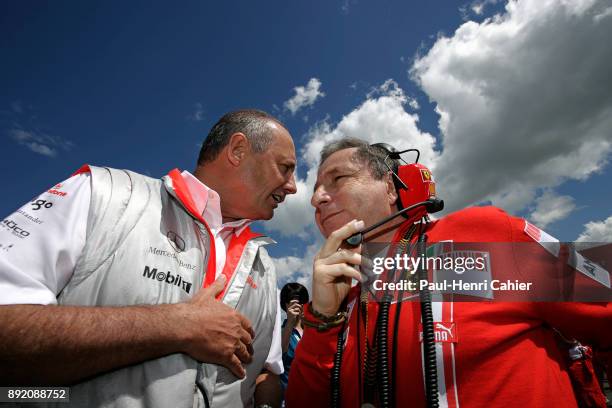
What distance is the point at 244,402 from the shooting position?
2131mm

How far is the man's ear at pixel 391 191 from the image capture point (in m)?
2.82

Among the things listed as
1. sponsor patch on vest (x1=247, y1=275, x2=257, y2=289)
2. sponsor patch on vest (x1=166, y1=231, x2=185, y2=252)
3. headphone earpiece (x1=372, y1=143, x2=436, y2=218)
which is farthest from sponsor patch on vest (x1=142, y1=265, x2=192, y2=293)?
headphone earpiece (x1=372, y1=143, x2=436, y2=218)

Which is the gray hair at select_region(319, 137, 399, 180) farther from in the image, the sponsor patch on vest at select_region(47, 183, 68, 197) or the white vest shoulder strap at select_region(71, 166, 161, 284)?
the sponsor patch on vest at select_region(47, 183, 68, 197)

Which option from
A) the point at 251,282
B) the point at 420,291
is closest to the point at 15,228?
the point at 251,282

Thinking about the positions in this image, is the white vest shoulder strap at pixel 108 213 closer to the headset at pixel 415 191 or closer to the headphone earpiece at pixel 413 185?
the headset at pixel 415 191

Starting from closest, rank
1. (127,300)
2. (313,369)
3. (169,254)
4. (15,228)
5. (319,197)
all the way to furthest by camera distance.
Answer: (15,228) < (127,300) < (169,254) < (313,369) < (319,197)

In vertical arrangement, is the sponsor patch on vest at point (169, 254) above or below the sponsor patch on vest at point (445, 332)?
above

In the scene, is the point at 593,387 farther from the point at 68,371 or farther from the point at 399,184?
the point at 68,371

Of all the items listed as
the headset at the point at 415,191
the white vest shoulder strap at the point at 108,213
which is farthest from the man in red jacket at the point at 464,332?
the white vest shoulder strap at the point at 108,213

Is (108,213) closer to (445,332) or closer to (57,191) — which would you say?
(57,191)

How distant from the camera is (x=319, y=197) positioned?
111 inches

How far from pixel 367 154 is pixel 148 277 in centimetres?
205

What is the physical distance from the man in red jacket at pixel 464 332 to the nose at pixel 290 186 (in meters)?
1.10

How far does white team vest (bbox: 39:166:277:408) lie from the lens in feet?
5.17
